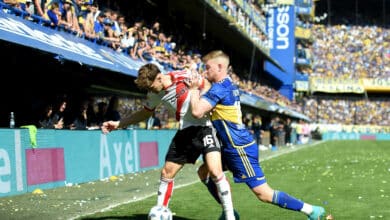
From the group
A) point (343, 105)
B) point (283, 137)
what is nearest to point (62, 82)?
point (283, 137)

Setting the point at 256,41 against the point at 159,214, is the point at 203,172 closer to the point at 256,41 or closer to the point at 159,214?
the point at 159,214

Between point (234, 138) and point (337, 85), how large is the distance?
71.6 metres

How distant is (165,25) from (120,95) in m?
9.51

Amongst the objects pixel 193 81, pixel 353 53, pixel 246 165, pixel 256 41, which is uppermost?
pixel 353 53

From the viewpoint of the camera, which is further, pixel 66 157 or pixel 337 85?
pixel 337 85

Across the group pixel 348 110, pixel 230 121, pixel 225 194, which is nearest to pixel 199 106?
pixel 230 121

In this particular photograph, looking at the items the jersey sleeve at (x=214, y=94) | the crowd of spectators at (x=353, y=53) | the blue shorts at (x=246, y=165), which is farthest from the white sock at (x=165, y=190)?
the crowd of spectators at (x=353, y=53)

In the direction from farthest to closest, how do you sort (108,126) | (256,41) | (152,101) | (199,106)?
(256,41) → (108,126) → (152,101) → (199,106)

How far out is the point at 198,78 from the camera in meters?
7.62

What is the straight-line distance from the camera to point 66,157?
1453 centimetres

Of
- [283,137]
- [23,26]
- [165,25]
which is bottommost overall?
[283,137]

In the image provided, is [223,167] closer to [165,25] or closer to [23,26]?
[23,26]

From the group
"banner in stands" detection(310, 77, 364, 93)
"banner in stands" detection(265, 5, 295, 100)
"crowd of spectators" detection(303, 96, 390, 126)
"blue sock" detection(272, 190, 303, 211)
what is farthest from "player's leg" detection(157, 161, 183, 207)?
"crowd of spectators" detection(303, 96, 390, 126)

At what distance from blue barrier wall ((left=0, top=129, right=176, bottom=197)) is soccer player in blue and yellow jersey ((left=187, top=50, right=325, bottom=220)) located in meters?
5.27
